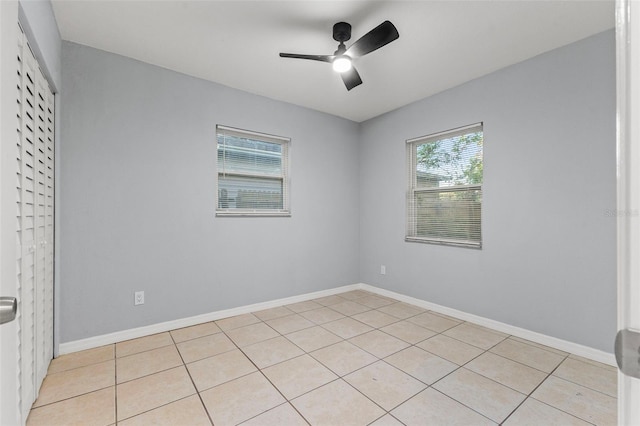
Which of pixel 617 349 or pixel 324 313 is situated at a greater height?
pixel 617 349

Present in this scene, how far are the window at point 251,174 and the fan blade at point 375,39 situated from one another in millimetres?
1715

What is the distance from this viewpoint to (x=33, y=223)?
1749 millimetres

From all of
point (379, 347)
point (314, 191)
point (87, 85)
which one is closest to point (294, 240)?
point (314, 191)

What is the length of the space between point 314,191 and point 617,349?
3.70m

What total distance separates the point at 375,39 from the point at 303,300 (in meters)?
3.08

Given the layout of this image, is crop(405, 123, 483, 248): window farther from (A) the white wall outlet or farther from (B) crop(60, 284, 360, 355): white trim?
(A) the white wall outlet

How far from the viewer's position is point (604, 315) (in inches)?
90.4

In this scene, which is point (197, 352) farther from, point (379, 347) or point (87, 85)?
point (87, 85)

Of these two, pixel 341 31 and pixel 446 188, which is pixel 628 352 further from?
pixel 446 188

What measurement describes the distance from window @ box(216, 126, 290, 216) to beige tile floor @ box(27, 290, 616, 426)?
1.37 m

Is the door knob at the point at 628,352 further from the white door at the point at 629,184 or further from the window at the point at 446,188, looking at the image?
the window at the point at 446,188

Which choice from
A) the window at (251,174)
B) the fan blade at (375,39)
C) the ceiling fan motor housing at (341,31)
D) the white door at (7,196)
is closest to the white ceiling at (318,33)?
the ceiling fan motor housing at (341,31)

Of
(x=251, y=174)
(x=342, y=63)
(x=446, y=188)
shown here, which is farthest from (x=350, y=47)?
(x=446, y=188)

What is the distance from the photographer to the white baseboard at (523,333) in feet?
7.58
